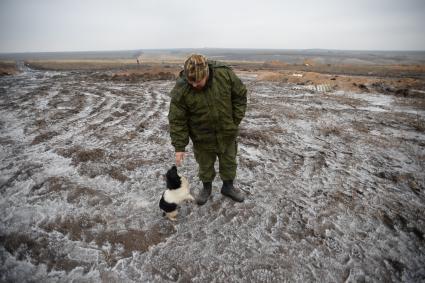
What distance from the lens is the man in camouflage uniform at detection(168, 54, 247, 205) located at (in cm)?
271

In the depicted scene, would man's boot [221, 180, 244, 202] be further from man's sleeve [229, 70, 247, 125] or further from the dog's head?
man's sleeve [229, 70, 247, 125]

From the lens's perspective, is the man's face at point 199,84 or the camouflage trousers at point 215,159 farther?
the camouflage trousers at point 215,159

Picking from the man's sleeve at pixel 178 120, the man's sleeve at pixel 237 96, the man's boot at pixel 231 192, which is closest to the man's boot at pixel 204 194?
the man's boot at pixel 231 192

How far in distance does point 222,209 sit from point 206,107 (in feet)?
4.82

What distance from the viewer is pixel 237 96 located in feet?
9.80

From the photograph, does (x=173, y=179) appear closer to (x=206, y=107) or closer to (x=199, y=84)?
(x=206, y=107)

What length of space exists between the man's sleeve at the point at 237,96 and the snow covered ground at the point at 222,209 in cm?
131

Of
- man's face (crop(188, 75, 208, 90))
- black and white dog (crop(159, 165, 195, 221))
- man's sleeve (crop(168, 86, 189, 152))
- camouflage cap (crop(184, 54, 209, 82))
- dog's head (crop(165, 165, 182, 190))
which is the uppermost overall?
camouflage cap (crop(184, 54, 209, 82))

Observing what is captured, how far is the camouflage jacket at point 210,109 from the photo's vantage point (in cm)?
282

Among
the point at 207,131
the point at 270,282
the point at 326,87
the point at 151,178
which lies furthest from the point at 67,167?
the point at 326,87

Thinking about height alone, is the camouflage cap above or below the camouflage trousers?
above

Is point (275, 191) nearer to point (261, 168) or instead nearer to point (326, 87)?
A: point (261, 168)

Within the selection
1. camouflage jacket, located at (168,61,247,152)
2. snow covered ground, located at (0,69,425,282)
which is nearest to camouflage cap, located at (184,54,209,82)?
camouflage jacket, located at (168,61,247,152)

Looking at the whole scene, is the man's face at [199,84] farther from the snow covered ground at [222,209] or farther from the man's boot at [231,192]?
the snow covered ground at [222,209]
